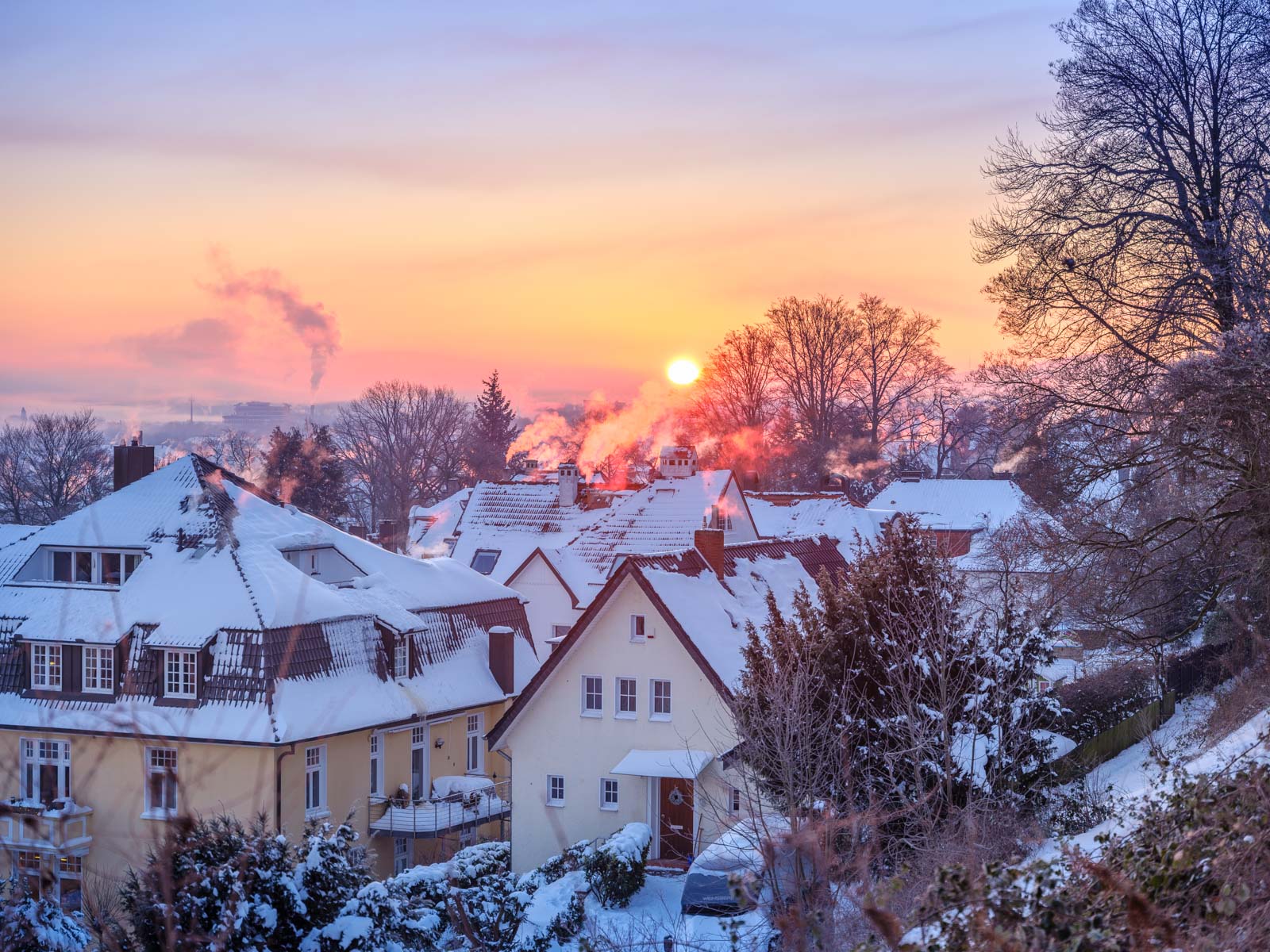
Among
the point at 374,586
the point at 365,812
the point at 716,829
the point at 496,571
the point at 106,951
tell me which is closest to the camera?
the point at 106,951

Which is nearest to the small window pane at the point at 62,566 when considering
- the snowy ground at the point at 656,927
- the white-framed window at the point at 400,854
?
the white-framed window at the point at 400,854

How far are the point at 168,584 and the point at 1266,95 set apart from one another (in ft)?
79.7

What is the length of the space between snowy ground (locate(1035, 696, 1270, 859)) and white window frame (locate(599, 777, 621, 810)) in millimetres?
9558

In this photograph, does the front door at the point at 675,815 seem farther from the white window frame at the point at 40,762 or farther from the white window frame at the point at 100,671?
the white window frame at the point at 40,762

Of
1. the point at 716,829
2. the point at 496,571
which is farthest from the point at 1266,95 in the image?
the point at 496,571

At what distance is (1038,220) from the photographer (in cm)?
1906

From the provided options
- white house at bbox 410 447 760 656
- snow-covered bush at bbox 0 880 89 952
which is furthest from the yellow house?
snow-covered bush at bbox 0 880 89 952

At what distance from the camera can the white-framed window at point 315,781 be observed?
26203mm

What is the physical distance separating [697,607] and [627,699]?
2.47 metres

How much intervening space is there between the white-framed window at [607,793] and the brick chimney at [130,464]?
57.3 ft

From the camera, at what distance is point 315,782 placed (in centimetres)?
2647

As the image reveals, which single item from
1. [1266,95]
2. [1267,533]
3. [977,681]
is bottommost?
[977,681]

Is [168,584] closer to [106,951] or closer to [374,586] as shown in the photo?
[374,586]

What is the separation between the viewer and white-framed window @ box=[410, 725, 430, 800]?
2955 centimetres
